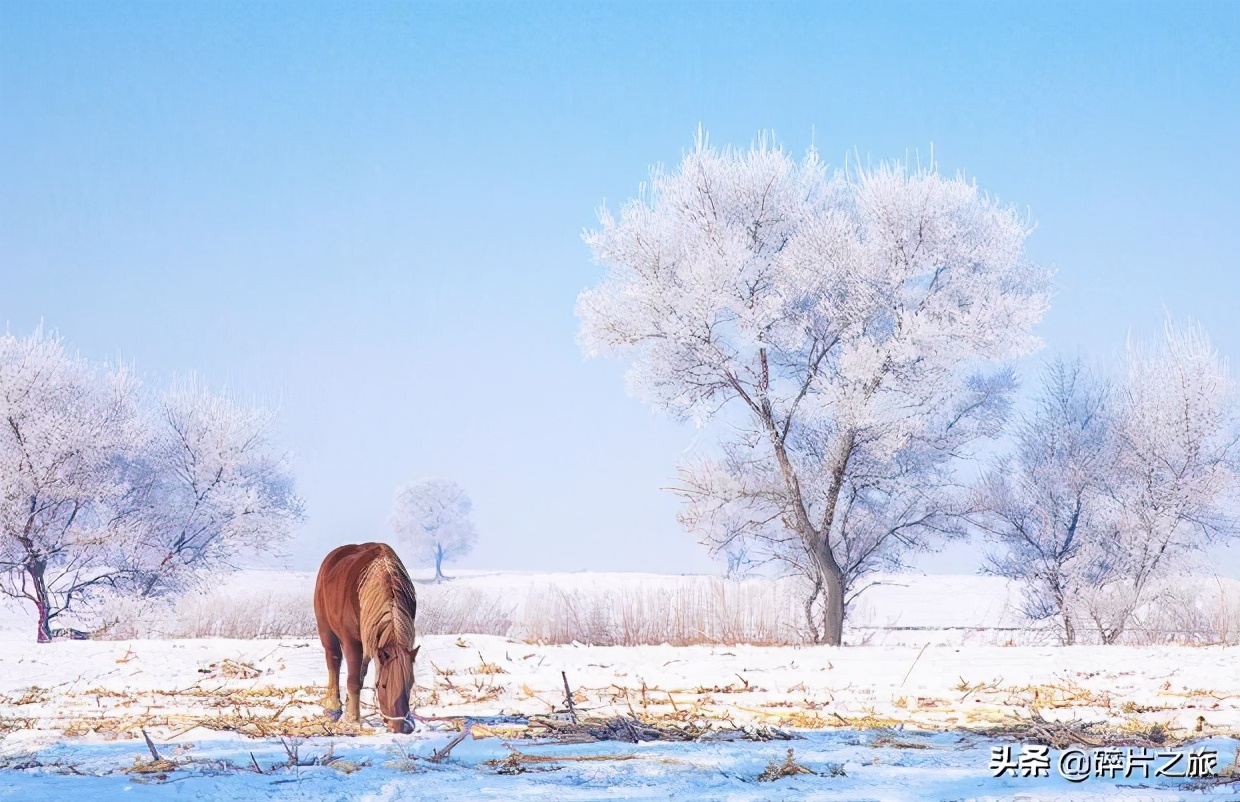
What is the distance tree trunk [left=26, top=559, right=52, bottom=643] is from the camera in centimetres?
2103

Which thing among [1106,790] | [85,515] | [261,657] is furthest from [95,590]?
[1106,790]

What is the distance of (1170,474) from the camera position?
19.7 meters

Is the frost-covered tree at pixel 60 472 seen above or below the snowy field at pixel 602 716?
above

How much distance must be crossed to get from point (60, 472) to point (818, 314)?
14.2m

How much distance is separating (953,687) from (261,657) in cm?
685

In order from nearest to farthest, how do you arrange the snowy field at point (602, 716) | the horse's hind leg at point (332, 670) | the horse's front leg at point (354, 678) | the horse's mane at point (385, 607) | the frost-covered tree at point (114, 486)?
1. the snowy field at point (602, 716)
2. the horse's mane at point (385, 607)
3. the horse's front leg at point (354, 678)
4. the horse's hind leg at point (332, 670)
5. the frost-covered tree at point (114, 486)

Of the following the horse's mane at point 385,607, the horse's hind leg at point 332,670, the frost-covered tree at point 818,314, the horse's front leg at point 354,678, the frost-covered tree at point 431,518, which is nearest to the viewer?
the horse's mane at point 385,607

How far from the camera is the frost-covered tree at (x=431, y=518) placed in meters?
60.8

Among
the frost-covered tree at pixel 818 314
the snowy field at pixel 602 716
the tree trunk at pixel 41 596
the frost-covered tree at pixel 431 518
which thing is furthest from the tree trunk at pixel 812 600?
the frost-covered tree at pixel 431 518

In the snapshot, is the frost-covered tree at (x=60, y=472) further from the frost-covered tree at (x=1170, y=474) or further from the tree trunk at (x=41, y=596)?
the frost-covered tree at (x=1170, y=474)

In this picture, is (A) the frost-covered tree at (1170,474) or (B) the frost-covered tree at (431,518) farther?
(B) the frost-covered tree at (431,518)

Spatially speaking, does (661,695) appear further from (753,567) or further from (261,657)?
(753,567)

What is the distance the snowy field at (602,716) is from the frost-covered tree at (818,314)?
5.27 meters

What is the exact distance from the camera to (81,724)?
665 centimetres
